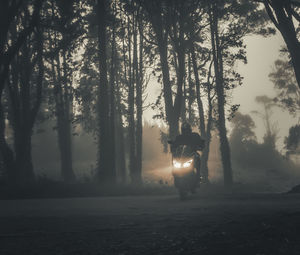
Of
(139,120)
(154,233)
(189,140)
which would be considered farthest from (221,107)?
(154,233)

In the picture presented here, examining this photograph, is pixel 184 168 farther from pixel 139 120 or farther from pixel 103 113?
pixel 139 120

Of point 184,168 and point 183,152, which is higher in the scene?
point 183,152

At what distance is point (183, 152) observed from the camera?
10984mm

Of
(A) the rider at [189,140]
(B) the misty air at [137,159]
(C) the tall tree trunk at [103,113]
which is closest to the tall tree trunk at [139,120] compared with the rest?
(B) the misty air at [137,159]

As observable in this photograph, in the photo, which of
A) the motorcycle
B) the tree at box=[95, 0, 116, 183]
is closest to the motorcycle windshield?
the motorcycle

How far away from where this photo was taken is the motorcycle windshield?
10992 mm

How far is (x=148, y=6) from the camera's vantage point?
20.9m

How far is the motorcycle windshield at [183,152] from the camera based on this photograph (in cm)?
1099

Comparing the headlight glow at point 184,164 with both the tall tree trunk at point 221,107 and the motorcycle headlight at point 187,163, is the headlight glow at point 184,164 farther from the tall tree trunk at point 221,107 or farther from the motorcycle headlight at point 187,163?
the tall tree trunk at point 221,107

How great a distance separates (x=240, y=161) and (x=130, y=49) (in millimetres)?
29430

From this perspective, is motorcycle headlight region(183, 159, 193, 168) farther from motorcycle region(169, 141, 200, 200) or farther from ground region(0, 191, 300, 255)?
ground region(0, 191, 300, 255)

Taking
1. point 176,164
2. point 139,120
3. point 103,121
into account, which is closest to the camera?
point 176,164

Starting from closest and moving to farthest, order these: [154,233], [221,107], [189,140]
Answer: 1. [154,233]
2. [189,140]
3. [221,107]

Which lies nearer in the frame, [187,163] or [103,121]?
[187,163]
